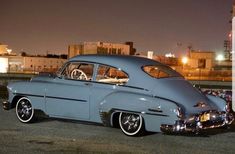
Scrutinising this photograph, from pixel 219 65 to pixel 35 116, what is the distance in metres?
90.2

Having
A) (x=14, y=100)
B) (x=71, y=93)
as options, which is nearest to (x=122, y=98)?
(x=71, y=93)

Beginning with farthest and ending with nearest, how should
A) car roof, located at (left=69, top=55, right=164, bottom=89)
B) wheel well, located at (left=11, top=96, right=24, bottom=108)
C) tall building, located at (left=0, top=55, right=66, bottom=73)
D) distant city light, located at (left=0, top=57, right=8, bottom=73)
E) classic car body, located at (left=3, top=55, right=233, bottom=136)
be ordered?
tall building, located at (left=0, top=55, right=66, bottom=73), distant city light, located at (left=0, top=57, right=8, bottom=73), wheel well, located at (left=11, top=96, right=24, bottom=108), car roof, located at (left=69, top=55, right=164, bottom=89), classic car body, located at (left=3, top=55, right=233, bottom=136)

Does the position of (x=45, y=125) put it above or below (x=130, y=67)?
below

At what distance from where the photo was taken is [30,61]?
8450cm

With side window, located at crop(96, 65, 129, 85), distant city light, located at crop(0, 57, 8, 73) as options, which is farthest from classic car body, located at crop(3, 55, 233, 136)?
distant city light, located at crop(0, 57, 8, 73)

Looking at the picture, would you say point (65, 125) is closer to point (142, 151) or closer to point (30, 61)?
point (142, 151)

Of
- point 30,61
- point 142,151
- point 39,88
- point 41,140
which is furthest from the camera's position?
point 30,61

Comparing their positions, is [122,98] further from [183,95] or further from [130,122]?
[183,95]

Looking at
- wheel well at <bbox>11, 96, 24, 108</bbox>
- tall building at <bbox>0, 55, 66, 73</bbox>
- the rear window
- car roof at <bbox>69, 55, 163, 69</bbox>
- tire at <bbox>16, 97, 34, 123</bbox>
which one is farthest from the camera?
tall building at <bbox>0, 55, 66, 73</bbox>

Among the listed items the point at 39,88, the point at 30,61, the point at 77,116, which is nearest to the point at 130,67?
the point at 77,116

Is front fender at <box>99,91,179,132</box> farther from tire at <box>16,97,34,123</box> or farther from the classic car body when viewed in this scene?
tire at <box>16,97,34,123</box>

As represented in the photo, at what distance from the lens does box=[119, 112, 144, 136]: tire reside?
8.84 meters

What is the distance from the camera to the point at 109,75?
9742 millimetres

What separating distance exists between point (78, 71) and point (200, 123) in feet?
9.97
